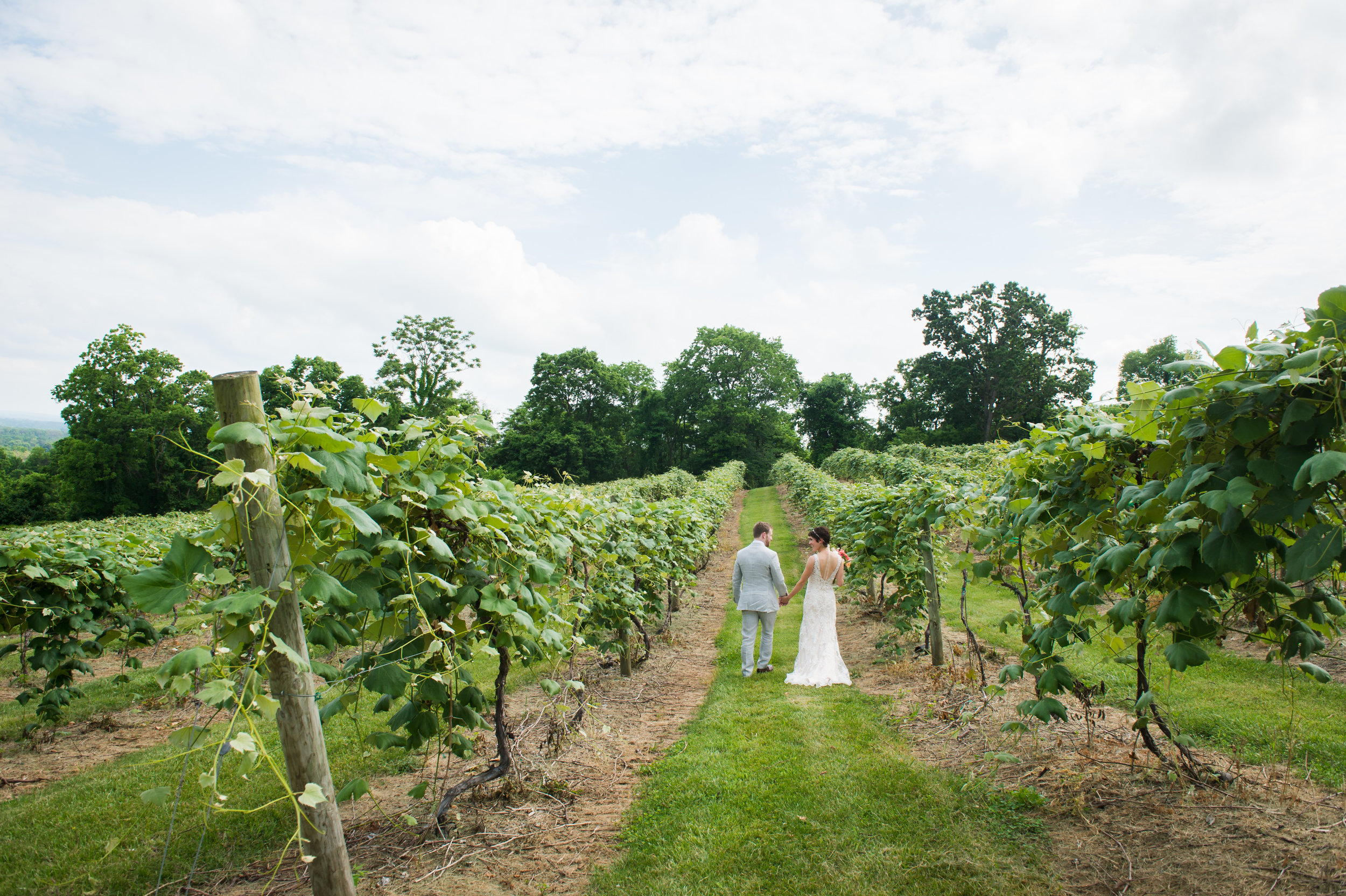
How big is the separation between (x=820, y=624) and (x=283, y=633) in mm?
5616

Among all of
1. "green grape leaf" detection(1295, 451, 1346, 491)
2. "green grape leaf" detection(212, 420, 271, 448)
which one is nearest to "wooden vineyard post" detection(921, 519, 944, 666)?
"green grape leaf" detection(1295, 451, 1346, 491)

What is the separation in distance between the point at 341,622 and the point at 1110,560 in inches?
119

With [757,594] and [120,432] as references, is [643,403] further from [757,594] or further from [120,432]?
[757,594]

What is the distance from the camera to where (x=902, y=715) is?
527 cm

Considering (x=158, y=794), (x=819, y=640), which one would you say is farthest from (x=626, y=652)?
(x=158, y=794)

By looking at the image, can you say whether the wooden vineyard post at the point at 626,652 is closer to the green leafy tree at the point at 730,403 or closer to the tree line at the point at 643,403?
the tree line at the point at 643,403

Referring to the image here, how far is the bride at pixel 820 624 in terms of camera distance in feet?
21.9

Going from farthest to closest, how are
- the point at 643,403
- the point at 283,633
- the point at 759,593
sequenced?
the point at 643,403 → the point at 759,593 → the point at 283,633

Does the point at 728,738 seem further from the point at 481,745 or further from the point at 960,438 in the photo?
the point at 960,438

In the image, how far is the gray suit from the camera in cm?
696

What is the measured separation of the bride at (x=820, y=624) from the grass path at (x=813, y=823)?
3.92 ft

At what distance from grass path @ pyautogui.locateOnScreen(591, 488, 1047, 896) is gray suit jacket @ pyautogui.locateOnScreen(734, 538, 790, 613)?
63.6 inches

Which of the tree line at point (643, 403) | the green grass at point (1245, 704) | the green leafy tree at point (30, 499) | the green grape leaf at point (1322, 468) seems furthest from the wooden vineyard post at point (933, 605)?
the green leafy tree at point (30, 499)

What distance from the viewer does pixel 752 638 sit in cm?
707
